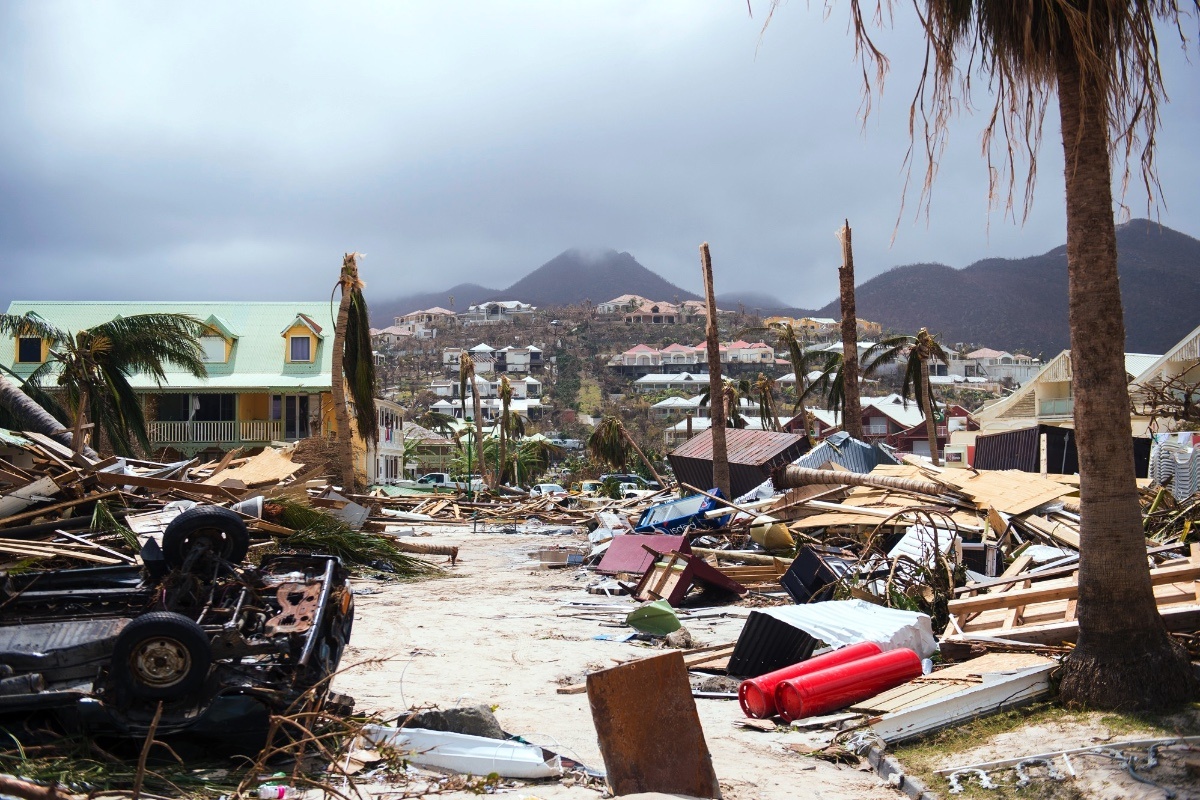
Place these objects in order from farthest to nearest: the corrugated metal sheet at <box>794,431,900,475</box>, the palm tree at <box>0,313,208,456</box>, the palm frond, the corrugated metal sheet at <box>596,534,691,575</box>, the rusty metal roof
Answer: the rusty metal roof
the palm frond
the corrugated metal sheet at <box>794,431,900,475</box>
the palm tree at <box>0,313,208,456</box>
the corrugated metal sheet at <box>596,534,691,575</box>

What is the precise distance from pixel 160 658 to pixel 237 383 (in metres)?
33.2

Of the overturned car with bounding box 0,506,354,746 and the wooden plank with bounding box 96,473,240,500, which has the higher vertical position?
the wooden plank with bounding box 96,473,240,500

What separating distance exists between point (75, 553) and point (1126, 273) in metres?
211

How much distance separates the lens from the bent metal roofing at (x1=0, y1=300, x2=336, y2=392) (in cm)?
3678

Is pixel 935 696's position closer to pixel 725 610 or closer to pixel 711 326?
pixel 725 610

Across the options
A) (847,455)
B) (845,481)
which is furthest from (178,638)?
(847,455)

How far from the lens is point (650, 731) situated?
19.9 ft

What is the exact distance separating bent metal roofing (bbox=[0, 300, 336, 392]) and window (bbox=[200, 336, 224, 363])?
276 millimetres

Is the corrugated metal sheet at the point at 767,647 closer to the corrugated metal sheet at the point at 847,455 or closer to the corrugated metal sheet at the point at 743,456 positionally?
the corrugated metal sheet at the point at 847,455

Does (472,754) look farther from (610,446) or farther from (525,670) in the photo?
(610,446)

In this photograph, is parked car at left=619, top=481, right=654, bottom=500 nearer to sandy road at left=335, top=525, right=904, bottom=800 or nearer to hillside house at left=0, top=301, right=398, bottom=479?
hillside house at left=0, top=301, right=398, bottom=479

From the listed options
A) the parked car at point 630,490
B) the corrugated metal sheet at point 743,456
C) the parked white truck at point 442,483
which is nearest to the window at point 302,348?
the parked white truck at point 442,483

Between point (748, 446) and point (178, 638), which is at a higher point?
point (178, 638)

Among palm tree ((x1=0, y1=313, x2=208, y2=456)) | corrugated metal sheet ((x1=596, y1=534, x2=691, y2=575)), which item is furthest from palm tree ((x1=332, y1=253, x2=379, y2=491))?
corrugated metal sheet ((x1=596, y1=534, x2=691, y2=575))
